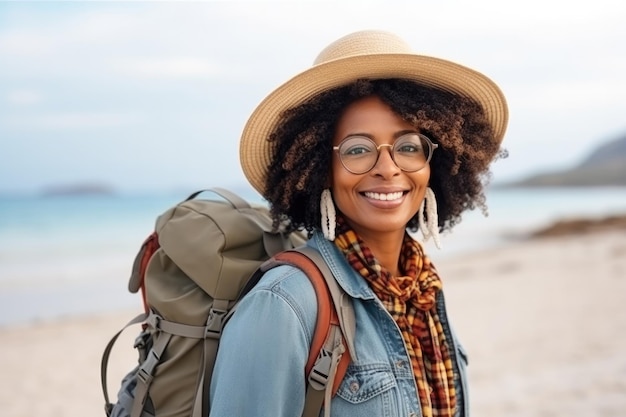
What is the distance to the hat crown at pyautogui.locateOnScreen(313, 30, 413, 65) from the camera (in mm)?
2078

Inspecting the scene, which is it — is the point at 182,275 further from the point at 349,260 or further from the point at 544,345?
the point at 544,345

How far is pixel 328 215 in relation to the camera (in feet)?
6.82

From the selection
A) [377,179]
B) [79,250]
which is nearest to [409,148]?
[377,179]

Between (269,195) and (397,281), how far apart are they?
1.68 ft


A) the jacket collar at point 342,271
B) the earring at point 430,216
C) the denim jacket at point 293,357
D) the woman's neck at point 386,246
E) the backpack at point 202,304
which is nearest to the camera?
the denim jacket at point 293,357

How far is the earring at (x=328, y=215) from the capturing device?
6.69 feet

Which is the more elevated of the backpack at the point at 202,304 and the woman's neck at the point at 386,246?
the woman's neck at the point at 386,246

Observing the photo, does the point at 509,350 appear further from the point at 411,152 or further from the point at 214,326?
the point at 214,326

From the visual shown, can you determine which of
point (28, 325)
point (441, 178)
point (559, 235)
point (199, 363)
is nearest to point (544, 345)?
point (441, 178)

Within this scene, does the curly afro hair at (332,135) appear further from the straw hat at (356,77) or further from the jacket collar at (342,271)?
the jacket collar at (342,271)

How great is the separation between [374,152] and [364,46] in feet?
1.09

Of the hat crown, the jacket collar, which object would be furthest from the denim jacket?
the hat crown

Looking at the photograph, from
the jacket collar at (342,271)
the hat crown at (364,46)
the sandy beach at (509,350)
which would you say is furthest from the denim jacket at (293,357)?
the sandy beach at (509,350)

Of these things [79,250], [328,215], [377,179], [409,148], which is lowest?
[79,250]
